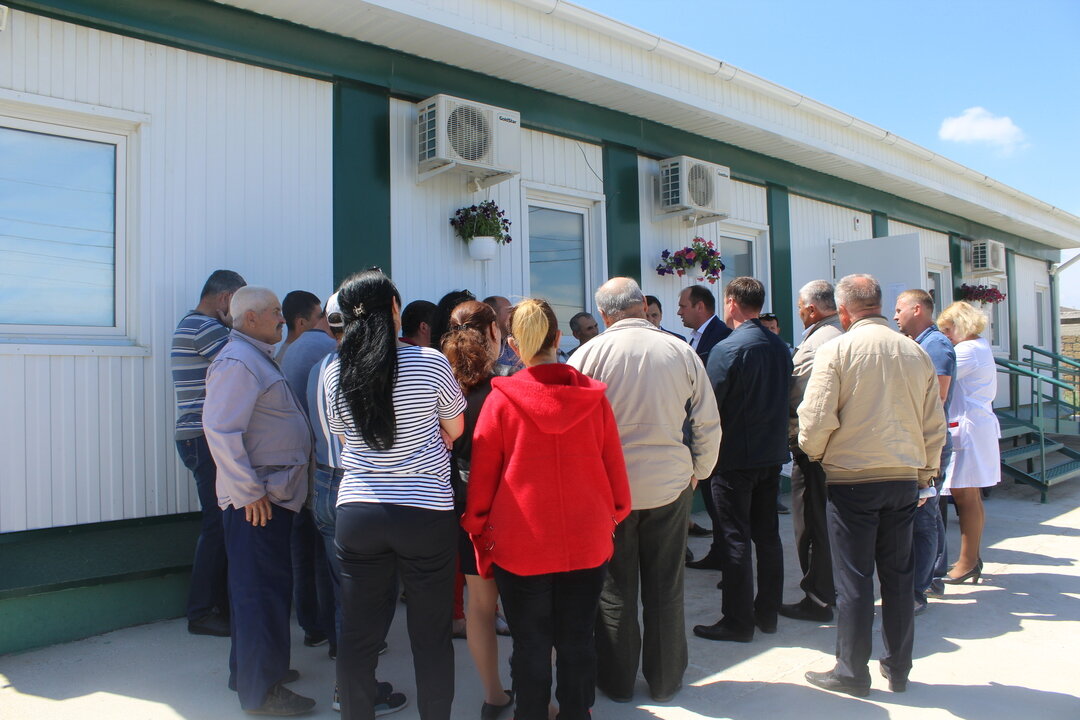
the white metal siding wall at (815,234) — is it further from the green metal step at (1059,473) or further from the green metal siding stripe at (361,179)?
the green metal siding stripe at (361,179)

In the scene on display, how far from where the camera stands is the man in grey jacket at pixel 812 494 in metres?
4.18

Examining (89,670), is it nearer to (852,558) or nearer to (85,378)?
(85,378)

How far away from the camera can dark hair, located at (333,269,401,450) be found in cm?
250

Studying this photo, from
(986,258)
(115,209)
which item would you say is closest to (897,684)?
(115,209)

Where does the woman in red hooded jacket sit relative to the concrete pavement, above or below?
above

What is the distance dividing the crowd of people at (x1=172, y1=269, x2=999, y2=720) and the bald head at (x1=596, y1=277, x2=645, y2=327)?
0.03 feet

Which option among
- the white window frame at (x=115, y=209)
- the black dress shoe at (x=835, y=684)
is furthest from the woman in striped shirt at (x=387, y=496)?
the white window frame at (x=115, y=209)

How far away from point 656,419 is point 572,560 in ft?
2.46

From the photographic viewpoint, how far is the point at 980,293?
11.2m

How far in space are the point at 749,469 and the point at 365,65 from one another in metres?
3.67

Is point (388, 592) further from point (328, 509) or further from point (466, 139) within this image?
point (466, 139)

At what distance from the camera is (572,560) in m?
2.67

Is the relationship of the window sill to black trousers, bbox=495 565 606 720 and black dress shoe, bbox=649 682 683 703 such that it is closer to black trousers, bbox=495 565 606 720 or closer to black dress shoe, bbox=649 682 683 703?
black trousers, bbox=495 565 606 720

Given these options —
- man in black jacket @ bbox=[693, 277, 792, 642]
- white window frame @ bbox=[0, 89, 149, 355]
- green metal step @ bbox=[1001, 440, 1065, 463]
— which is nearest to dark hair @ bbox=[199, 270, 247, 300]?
white window frame @ bbox=[0, 89, 149, 355]
